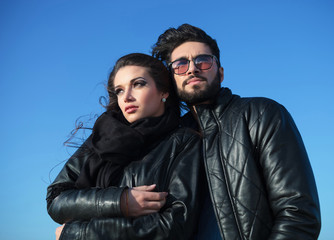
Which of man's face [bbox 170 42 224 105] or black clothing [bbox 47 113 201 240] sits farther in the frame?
man's face [bbox 170 42 224 105]

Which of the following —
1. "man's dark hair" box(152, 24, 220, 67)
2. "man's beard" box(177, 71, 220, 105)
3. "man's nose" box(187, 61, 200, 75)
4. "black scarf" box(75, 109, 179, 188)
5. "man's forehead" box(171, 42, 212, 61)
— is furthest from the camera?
"man's dark hair" box(152, 24, 220, 67)

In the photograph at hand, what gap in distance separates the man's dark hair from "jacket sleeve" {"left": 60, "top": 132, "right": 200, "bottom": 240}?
1890 mm

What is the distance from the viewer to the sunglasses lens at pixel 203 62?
3.92 meters

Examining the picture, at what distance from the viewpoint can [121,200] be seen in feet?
9.20

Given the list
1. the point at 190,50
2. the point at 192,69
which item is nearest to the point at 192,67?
the point at 192,69

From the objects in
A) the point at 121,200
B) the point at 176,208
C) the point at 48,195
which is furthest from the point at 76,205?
the point at 176,208

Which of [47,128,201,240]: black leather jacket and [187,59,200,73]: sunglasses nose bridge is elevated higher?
[187,59,200,73]: sunglasses nose bridge

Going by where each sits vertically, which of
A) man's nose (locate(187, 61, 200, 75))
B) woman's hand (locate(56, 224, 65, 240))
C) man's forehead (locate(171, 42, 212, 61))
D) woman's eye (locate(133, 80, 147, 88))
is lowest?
woman's hand (locate(56, 224, 65, 240))

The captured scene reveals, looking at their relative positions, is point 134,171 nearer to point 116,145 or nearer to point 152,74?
point 116,145

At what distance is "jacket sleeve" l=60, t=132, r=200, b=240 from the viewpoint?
8.81 ft

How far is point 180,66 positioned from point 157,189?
5.30 ft

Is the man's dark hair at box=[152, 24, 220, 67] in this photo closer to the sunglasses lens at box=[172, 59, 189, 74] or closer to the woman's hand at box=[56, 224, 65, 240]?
the sunglasses lens at box=[172, 59, 189, 74]

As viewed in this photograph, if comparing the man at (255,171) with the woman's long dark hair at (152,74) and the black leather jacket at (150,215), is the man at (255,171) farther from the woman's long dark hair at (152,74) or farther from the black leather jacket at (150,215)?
the woman's long dark hair at (152,74)

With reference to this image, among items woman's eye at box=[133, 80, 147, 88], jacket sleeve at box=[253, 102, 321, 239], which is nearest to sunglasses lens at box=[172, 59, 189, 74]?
woman's eye at box=[133, 80, 147, 88]
